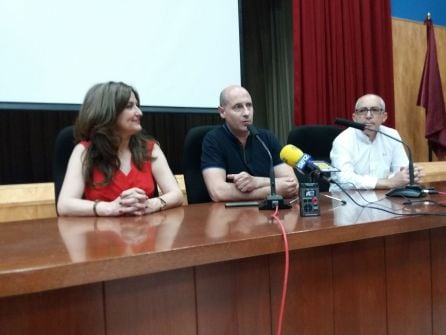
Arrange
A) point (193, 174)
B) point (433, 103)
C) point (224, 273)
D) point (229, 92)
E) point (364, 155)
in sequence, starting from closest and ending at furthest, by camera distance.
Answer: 1. point (224, 273)
2. point (193, 174)
3. point (229, 92)
4. point (364, 155)
5. point (433, 103)

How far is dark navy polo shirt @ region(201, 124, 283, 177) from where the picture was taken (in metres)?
1.90

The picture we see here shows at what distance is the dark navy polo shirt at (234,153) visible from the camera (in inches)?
74.7

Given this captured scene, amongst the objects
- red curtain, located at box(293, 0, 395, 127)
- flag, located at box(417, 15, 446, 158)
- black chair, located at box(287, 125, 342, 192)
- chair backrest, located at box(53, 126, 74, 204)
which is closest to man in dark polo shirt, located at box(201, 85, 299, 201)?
black chair, located at box(287, 125, 342, 192)

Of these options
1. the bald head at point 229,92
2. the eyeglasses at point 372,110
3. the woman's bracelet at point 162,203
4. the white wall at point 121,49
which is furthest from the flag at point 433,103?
the woman's bracelet at point 162,203

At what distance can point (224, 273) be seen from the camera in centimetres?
94

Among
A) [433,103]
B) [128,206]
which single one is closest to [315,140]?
[128,206]

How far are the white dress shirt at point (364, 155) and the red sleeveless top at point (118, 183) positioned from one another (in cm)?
98

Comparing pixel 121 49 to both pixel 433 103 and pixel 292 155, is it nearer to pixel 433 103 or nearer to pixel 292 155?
pixel 292 155

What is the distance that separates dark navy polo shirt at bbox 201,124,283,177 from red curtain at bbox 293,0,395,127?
114 centimetres

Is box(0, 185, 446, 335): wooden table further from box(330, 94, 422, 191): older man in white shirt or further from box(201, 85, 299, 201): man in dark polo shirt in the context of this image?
box(330, 94, 422, 191): older man in white shirt

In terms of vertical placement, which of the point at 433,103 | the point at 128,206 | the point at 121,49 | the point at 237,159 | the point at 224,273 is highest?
the point at 121,49

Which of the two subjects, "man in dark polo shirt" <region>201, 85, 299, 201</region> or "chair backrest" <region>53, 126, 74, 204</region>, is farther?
"man in dark polo shirt" <region>201, 85, 299, 201</region>

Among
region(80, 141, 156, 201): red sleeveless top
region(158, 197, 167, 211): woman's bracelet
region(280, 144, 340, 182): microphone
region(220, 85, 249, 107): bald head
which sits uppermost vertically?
region(220, 85, 249, 107): bald head

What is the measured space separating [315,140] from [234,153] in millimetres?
500
